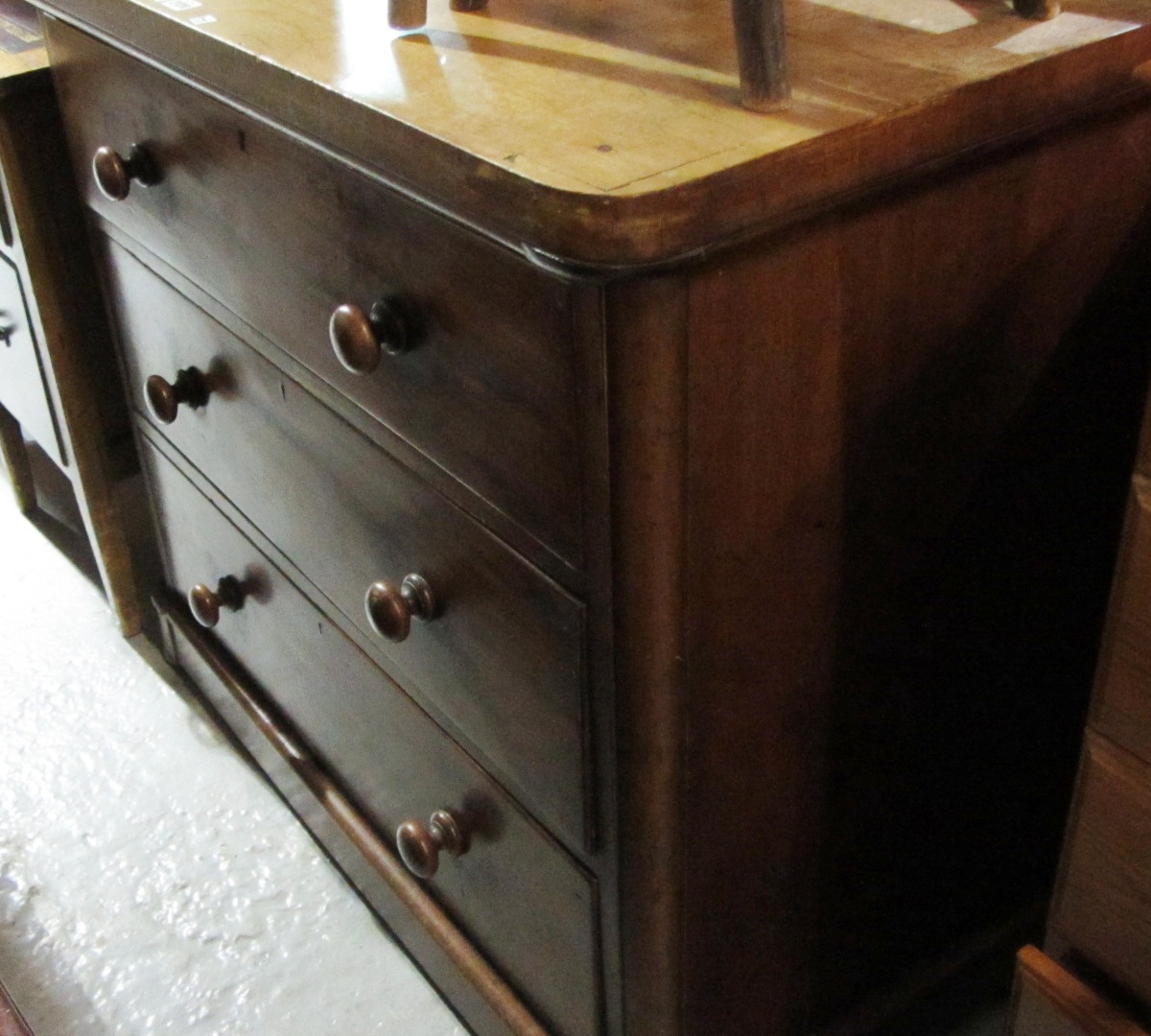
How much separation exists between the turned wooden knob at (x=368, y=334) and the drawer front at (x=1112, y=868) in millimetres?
404

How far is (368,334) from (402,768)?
1.39 ft

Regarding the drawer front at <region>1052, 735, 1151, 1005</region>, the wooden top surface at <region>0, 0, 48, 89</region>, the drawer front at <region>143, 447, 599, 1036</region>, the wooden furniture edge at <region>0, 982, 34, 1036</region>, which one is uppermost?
the wooden top surface at <region>0, 0, 48, 89</region>

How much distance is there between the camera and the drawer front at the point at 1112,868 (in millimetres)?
614

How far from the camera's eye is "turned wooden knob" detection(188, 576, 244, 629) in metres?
1.12

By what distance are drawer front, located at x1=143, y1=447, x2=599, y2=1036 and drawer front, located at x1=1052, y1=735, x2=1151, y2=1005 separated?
0.87 feet

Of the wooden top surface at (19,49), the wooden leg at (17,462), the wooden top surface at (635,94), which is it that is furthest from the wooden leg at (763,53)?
the wooden leg at (17,462)

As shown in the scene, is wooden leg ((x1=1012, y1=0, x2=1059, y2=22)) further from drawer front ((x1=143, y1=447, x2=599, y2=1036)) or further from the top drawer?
drawer front ((x1=143, y1=447, x2=599, y2=1036))

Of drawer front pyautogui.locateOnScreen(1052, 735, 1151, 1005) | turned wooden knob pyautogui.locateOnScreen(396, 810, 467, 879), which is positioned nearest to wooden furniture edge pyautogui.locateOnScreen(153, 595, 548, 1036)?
turned wooden knob pyautogui.locateOnScreen(396, 810, 467, 879)

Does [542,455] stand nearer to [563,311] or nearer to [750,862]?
[563,311]

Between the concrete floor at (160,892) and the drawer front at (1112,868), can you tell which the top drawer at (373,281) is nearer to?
the drawer front at (1112,868)

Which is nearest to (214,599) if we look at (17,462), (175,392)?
(175,392)

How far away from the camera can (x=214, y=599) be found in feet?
3.68

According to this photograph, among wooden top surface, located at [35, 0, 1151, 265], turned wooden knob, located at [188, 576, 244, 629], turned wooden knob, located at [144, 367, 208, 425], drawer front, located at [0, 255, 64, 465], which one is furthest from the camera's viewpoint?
drawer front, located at [0, 255, 64, 465]

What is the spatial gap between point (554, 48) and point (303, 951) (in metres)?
0.81
